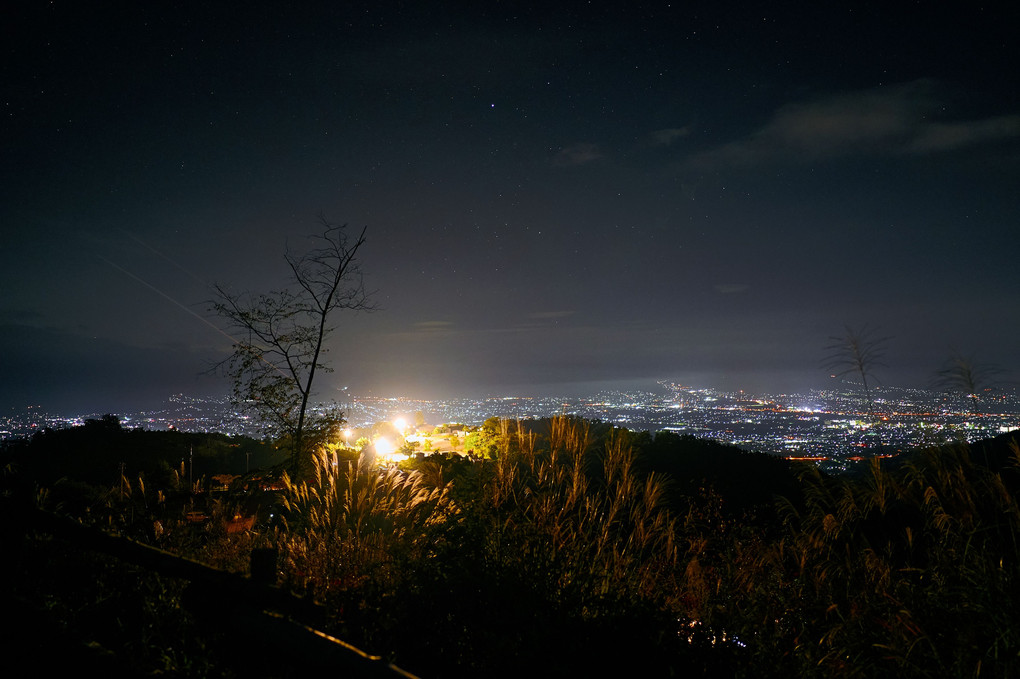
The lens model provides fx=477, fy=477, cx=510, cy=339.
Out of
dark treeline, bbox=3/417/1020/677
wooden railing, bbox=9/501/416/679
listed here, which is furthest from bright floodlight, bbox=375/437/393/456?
wooden railing, bbox=9/501/416/679

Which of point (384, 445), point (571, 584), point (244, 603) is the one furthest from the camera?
point (384, 445)

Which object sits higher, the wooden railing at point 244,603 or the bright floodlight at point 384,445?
the wooden railing at point 244,603

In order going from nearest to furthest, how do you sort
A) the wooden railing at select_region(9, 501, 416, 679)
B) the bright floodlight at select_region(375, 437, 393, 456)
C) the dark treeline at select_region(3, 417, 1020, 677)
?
the wooden railing at select_region(9, 501, 416, 679) < the dark treeline at select_region(3, 417, 1020, 677) < the bright floodlight at select_region(375, 437, 393, 456)

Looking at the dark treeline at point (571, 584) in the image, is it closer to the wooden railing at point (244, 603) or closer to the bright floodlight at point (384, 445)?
the wooden railing at point (244, 603)

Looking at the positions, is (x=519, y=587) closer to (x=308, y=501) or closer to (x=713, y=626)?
(x=713, y=626)

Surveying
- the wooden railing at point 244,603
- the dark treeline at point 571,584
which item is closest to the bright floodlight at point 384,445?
the dark treeline at point 571,584

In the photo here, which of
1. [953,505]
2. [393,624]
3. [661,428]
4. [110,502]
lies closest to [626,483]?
[393,624]

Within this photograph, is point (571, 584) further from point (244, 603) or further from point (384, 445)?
point (384, 445)

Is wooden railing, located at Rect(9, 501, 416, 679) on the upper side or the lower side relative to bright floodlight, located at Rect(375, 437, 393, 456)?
upper

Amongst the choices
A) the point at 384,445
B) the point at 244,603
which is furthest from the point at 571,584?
the point at 384,445

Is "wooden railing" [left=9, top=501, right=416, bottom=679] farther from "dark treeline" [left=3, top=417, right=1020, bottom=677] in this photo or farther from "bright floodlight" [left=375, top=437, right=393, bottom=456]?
"bright floodlight" [left=375, top=437, right=393, bottom=456]
